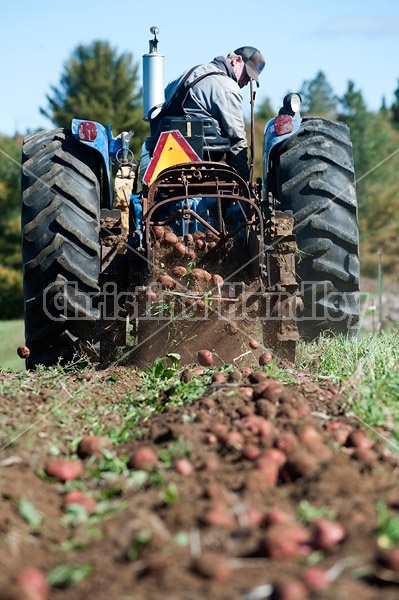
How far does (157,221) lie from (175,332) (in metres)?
0.78

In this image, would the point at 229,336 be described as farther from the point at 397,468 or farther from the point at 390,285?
the point at 390,285

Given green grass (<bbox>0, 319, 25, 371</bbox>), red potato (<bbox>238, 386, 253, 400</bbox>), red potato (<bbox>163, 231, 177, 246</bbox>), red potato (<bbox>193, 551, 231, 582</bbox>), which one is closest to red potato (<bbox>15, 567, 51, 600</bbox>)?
red potato (<bbox>193, 551, 231, 582</bbox>)

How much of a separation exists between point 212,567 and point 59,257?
431cm

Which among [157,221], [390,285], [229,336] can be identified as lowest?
[390,285]

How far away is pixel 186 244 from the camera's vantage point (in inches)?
241

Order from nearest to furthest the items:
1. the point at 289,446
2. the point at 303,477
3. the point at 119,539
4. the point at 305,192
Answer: the point at 119,539
the point at 303,477
the point at 289,446
the point at 305,192

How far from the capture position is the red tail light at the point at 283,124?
23.6ft

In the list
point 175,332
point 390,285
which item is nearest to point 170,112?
point 175,332

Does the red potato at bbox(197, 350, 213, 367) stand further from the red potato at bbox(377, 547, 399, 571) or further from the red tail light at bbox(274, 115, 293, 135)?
the red potato at bbox(377, 547, 399, 571)

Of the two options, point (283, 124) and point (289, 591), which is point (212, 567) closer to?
point (289, 591)

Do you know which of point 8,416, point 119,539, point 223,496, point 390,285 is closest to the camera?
point 119,539

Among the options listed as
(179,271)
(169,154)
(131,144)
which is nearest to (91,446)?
(179,271)

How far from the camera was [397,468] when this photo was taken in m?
3.47

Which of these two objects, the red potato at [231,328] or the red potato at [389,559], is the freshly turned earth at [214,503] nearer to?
the red potato at [389,559]
